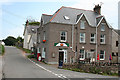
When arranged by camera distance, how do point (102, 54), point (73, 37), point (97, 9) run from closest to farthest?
point (73, 37) < point (102, 54) < point (97, 9)

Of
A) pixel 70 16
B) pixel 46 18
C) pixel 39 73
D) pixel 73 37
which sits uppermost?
pixel 70 16

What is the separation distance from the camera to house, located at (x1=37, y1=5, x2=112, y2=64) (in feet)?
82.6

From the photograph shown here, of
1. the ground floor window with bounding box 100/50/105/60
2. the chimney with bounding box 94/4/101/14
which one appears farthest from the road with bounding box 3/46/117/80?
the chimney with bounding box 94/4/101/14

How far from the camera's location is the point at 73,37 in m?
26.3

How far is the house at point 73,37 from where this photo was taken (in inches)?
991

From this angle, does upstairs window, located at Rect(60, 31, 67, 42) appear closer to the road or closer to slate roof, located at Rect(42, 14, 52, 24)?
slate roof, located at Rect(42, 14, 52, 24)

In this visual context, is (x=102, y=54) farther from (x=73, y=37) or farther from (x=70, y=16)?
(x=70, y=16)

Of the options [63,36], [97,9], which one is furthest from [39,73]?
[97,9]

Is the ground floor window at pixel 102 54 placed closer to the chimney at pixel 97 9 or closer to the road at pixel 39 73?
the chimney at pixel 97 9

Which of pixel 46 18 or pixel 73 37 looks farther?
pixel 46 18

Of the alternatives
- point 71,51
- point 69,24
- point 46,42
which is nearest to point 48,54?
point 46,42

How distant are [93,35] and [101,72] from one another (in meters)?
13.5

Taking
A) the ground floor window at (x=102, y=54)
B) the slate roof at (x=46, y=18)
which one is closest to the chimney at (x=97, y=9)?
the ground floor window at (x=102, y=54)

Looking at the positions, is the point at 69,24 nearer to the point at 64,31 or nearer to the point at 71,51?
the point at 64,31
